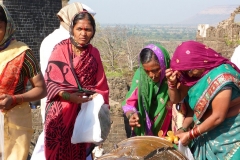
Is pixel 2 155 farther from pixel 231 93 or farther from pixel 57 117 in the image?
pixel 231 93

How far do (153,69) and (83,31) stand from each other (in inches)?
24.4

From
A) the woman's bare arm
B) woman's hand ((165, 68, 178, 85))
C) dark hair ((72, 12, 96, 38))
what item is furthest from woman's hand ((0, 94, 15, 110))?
the woman's bare arm

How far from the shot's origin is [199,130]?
11.2ft

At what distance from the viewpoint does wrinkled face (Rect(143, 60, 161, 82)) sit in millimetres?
4020

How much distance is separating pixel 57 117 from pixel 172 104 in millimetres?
909

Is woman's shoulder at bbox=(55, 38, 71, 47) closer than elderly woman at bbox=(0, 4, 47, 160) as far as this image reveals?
No

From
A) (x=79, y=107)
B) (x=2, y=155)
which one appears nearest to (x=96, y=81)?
(x=79, y=107)

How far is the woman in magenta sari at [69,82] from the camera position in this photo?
4102 mm

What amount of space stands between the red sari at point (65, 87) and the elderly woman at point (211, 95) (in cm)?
85

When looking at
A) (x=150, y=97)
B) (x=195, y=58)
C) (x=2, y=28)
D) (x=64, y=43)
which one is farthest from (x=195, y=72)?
(x=2, y=28)

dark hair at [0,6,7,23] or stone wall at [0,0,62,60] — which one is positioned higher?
dark hair at [0,6,7,23]

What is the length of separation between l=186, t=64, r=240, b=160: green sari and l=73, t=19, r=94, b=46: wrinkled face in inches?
39.6

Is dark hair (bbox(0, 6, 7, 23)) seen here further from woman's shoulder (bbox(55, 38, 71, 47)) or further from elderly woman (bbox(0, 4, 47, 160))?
woman's shoulder (bbox(55, 38, 71, 47))

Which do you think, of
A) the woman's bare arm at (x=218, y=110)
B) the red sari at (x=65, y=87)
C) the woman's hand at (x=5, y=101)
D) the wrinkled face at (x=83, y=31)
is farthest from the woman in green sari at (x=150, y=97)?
the woman's hand at (x=5, y=101)
